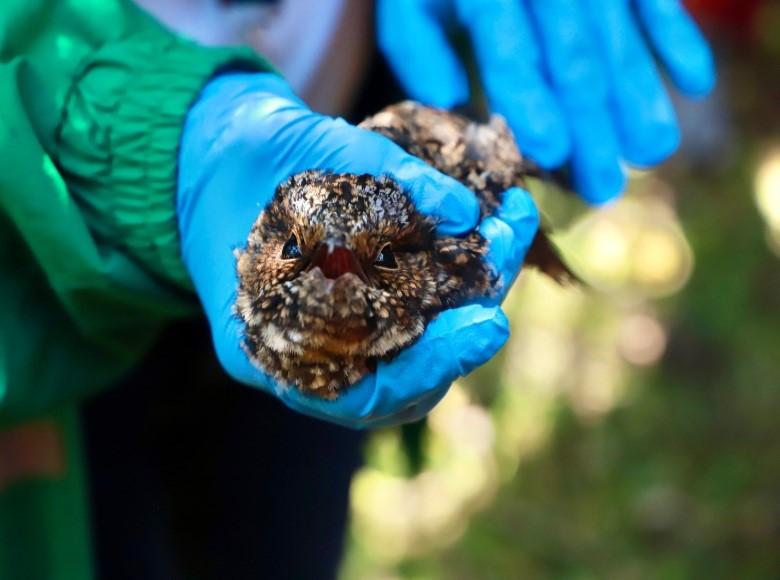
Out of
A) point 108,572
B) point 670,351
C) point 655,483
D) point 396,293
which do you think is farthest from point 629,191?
point 396,293

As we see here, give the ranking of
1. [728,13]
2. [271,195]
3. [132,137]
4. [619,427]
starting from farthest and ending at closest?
[728,13] < [619,427] < [132,137] < [271,195]

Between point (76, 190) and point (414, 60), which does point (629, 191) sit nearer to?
point (414, 60)

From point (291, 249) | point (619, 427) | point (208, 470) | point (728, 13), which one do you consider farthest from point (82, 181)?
point (728, 13)

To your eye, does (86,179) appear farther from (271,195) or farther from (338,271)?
(338,271)

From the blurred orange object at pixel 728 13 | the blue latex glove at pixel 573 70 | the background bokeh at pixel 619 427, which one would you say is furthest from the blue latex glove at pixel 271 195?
the blurred orange object at pixel 728 13

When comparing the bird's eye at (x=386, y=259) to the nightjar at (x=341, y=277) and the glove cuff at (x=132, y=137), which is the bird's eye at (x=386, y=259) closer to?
the nightjar at (x=341, y=277)

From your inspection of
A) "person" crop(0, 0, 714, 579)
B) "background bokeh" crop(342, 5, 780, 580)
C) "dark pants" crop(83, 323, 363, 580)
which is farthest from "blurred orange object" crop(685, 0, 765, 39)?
"dark pants" crop(83, 323, 363, 580)

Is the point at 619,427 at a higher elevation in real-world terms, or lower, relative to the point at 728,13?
lower
